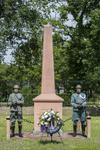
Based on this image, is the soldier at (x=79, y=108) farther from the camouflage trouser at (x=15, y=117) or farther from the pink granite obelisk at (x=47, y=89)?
the camouflage trouser at (x=15, y=117)

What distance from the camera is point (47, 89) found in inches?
791

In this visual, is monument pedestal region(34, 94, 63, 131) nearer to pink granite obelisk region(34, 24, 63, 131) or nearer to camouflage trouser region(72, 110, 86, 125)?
pink granite obelisk region(34, 24, 63, 131)

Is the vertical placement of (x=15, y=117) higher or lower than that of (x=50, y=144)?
higher

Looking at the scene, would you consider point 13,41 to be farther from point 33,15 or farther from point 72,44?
point 72,44

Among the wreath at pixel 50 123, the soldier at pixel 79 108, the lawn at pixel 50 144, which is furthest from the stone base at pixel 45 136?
the wreath at pixel 50 123

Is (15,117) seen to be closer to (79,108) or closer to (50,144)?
(79,108)

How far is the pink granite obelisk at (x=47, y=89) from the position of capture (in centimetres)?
1980

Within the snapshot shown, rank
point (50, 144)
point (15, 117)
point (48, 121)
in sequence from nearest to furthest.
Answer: point (50, 144)
point (48, 121)
point (15, 117)

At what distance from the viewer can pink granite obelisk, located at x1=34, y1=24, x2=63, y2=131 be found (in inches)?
779

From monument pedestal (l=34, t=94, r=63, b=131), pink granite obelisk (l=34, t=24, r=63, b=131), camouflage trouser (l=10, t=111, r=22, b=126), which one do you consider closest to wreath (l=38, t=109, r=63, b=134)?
camouflage trouser (l=10, t=111, r=22, b=126)

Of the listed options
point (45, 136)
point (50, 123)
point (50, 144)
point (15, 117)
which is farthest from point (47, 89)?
point (50, 144)

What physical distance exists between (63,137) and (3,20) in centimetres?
2191

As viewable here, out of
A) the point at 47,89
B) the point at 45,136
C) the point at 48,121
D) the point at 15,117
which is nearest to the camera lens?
the point at 48,121

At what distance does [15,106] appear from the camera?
18.9m
